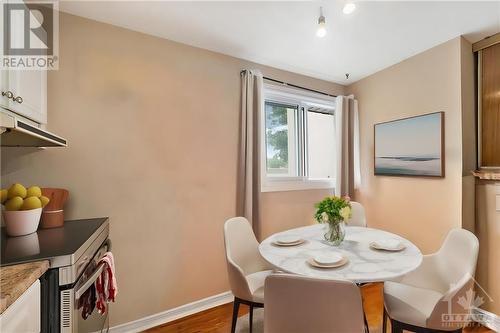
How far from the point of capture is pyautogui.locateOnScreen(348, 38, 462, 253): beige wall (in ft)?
6.86

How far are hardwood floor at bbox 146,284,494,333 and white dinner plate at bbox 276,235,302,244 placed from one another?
902 mm

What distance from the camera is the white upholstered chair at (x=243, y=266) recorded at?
1.51 meters

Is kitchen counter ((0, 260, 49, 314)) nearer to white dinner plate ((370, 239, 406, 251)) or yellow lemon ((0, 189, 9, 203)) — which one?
yellow lemon ((0, 189, 9, 203))

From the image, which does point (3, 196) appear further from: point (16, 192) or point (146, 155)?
point (146, 155)

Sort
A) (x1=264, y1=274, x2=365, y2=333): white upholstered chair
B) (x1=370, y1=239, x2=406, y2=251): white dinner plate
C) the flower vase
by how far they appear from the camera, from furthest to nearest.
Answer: the flower vase
(x1=370, y1=239, x2=406, y2=251): white dinner plate
(x1=264, y1=274, x2=365, y2=333): white upholstered chair

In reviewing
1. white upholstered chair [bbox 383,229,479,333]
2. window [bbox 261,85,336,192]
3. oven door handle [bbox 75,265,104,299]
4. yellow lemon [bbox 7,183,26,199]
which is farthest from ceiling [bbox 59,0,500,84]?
oven door handle [bbox 75,265,104,299]

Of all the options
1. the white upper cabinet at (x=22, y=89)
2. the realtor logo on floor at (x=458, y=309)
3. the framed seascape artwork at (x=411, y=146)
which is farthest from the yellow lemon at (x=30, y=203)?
the framed seascape artwork at (x=411, y=146)

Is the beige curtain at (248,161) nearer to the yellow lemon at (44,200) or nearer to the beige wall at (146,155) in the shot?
the beige wall at (146,155)

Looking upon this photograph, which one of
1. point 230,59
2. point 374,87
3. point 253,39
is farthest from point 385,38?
point 230,59

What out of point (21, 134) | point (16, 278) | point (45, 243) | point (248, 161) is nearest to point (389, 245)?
point (248, 161)

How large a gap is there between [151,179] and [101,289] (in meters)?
0.91

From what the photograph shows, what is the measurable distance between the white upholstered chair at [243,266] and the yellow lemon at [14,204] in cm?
124

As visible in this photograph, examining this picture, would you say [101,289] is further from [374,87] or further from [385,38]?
[374,87]

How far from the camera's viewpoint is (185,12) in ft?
5.74
